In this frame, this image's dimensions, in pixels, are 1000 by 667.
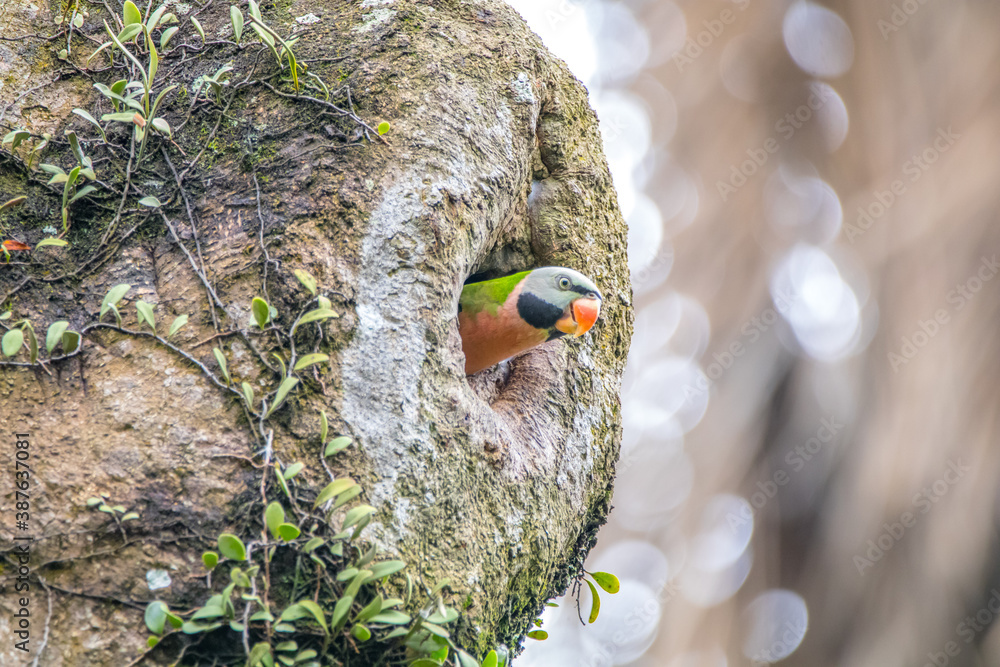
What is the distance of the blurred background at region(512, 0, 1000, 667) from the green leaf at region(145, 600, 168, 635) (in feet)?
9.75

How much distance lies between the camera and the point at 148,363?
1.43m

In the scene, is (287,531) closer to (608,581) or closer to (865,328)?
(608,581)

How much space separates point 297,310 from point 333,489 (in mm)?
429

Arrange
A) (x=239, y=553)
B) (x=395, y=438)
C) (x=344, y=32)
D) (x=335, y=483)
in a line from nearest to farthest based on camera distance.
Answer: (x=239, y=553), (x=335, y=483), (x=395, y=438), (x=344, y=32)

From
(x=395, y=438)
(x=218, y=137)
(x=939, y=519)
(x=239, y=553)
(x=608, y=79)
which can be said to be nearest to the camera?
(x=239, y=553)

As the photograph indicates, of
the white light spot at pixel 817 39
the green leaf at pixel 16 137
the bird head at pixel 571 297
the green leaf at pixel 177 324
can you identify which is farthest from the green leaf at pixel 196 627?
the white light spot at pixel 817 39

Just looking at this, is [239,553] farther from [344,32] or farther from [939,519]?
[939,519]

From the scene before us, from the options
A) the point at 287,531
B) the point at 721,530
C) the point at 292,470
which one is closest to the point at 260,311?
the point at 292,470

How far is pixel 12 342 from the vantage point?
1.30 meters

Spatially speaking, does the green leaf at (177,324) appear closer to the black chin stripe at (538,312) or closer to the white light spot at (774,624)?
the black chin stripe at (538,312)

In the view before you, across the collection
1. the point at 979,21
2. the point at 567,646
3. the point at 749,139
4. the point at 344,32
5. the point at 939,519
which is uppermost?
the point at 979,21

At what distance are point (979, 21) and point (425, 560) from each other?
482cm

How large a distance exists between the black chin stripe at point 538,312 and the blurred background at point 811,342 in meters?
1.99

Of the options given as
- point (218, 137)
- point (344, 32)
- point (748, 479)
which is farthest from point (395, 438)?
point (748, 479)
